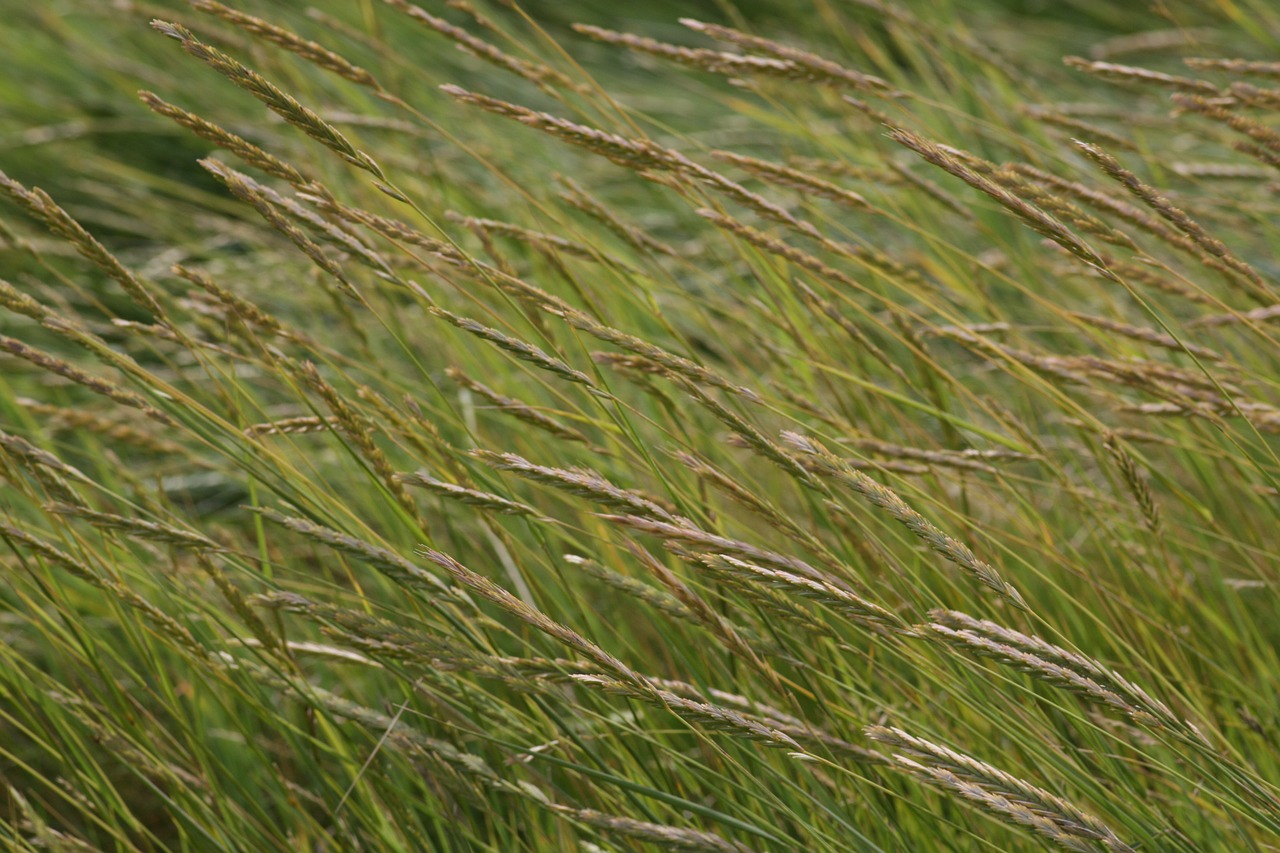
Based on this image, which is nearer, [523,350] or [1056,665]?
[1056,665]

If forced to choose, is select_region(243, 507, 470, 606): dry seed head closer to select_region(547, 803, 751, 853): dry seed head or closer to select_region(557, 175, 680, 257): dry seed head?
select_region(547, 803, 751, 853): dry seed head

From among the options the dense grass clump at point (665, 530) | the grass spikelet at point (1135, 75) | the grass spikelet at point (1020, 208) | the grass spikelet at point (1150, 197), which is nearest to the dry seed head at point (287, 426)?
the dense grass clump at point (665, 530)

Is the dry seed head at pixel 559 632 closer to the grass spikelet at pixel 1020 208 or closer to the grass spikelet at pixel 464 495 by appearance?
the grass spikelet at pixel 464 495

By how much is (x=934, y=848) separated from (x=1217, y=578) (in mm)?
618

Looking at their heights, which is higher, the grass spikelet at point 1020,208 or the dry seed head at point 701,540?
the grass spikelet at point 1020,208

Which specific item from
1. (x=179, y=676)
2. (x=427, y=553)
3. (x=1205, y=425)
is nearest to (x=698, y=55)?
(x=427, y=553)

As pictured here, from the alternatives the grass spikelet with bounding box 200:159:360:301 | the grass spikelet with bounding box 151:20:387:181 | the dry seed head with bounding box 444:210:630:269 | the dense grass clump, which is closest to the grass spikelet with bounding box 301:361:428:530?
the dense grass clump

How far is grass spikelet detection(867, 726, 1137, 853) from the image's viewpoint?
885 mm

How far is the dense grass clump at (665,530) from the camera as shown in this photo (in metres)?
1.07

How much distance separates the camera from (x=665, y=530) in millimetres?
929

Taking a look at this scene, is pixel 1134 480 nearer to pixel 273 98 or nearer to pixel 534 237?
pixel 534 237

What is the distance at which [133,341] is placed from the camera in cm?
279

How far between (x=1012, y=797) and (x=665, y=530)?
1.19 feet

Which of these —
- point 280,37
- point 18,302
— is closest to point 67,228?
point 18,302
